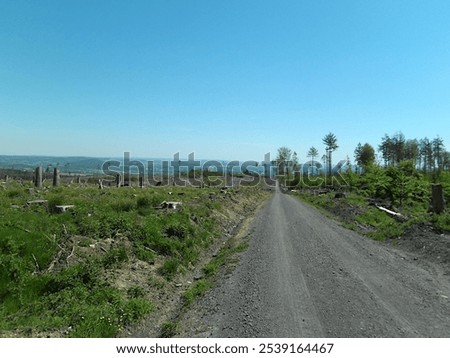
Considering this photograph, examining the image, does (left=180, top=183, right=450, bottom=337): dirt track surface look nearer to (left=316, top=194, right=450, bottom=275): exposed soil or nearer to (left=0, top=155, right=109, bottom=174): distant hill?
(left=316, top=194, right=450, bottom=275): exposed soil

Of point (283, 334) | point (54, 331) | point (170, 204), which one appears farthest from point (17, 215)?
→ point (283, 334)

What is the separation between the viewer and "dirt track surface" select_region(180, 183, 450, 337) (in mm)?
6070

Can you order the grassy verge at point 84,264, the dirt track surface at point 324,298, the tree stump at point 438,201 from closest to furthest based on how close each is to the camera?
1. the dirt track surface at point 324,298
2. the grassy verge at point 84,264
3. the tree stump at point 438,201

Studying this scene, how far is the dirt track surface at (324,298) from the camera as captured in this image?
19.9ft

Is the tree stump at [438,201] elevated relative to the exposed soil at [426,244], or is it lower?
elevated

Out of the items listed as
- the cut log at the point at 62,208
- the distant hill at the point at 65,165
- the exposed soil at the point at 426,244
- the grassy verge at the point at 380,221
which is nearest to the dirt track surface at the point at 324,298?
the exposed soil at the point at 426,244

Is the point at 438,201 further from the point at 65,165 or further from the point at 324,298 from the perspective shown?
the point at 65,165

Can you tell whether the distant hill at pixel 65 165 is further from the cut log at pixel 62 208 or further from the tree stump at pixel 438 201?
the tree stump at pixel 438 201

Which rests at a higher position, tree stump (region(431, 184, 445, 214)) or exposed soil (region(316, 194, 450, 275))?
tree stump (region(431, 184, 445, 214))

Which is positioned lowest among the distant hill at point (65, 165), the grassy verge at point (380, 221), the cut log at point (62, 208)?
the grassy verge at point (380, 221)

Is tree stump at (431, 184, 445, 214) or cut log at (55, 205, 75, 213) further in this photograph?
tree stump at (431, 184, 445, 214)

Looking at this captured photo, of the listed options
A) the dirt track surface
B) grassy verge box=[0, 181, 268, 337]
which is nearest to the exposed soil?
the dirt track surface

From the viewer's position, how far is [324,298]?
24.7ft
